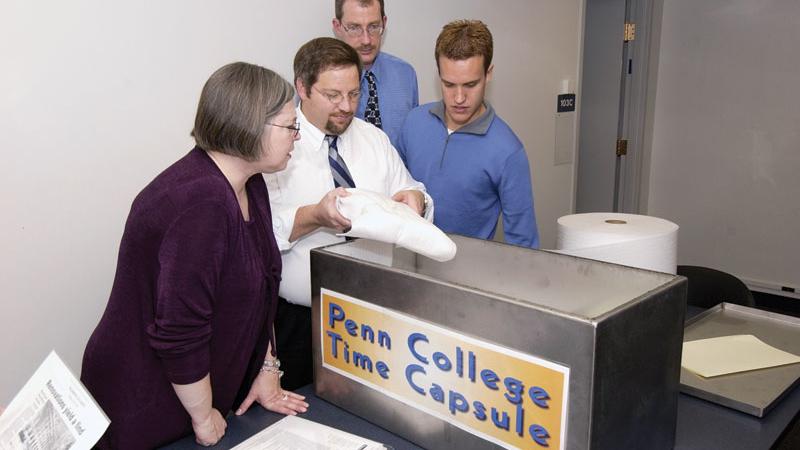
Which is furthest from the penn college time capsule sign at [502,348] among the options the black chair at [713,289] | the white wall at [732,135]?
the white wall at [732,135]

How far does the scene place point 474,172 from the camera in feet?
6.41

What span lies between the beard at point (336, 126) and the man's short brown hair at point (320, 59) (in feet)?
0.30

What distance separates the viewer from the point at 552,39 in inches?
139

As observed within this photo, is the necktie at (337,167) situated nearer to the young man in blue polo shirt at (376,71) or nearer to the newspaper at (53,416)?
the young man in blue polo shirt at (376,71)

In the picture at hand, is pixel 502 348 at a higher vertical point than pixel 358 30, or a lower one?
lower

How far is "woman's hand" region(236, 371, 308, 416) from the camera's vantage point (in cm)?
121

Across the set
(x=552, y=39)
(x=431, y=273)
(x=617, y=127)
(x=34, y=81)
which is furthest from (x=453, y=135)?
(x=617, y=127)

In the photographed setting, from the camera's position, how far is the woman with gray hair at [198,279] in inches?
40.0

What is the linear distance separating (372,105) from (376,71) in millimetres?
129

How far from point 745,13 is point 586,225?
10.4 ft

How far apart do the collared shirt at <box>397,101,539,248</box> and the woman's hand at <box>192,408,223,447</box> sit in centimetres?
107

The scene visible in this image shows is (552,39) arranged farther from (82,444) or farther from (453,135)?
(82,444)

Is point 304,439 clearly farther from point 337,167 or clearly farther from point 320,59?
point 320,59

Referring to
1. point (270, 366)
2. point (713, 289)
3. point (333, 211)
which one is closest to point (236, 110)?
point (333, 211)
